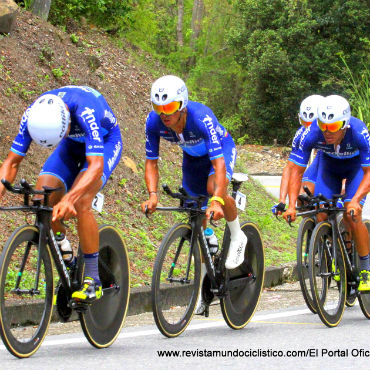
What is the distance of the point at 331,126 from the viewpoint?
325 inches

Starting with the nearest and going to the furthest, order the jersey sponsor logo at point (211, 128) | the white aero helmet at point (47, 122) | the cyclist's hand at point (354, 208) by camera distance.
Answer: the white aero helmet at point (47, 122)
the jersey sponsor logo at point (211, 128)
the cyclist's hand at point (354, 208)

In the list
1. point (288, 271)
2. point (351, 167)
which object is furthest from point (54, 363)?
point (288, 271)

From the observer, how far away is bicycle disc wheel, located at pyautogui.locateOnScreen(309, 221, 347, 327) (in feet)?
25.8

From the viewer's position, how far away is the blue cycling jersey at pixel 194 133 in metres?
7.46

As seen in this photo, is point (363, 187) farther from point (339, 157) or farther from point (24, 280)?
point (24, 280)

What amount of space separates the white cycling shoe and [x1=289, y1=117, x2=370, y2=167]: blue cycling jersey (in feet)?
3.89

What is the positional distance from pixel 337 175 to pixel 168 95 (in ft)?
8.69

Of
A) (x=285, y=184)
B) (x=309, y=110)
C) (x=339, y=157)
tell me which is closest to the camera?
(x=339, y=157)

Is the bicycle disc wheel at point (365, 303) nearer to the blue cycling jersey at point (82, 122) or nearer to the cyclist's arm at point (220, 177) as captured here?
the cyclist's arm at point (220, 177)

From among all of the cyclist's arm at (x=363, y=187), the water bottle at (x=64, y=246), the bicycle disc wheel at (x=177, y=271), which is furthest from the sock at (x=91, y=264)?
the cyclist's arm at (x=363, y=187)

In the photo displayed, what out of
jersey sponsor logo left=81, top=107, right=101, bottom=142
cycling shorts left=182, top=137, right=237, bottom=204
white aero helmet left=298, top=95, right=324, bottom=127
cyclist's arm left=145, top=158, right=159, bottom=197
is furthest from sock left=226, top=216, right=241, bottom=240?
white aero helmet left=298, top=95, right=324, bottom=127

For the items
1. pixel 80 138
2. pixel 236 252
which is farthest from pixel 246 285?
pixel 80 138

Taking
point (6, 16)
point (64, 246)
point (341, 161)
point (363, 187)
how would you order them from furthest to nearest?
point (6, 16) < point (341, 161) < point (363, 187) < point (64, 246)

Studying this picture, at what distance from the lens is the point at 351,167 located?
9.02m
